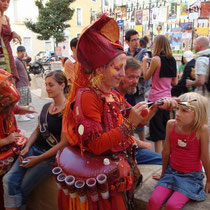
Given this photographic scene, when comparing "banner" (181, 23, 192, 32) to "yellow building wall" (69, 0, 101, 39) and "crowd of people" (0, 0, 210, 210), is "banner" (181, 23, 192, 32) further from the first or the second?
"yellow building wall" (69, 0, 101, 39)

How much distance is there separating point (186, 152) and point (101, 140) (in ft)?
2.41

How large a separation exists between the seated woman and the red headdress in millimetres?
694

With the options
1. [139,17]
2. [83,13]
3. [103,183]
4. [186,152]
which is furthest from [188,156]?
[83,13]

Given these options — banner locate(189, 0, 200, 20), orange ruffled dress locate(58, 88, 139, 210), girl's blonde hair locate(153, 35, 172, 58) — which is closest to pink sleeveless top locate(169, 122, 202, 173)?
orange ruffled dress locate(58, 88, 139, 210)

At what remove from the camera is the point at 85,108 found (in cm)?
147

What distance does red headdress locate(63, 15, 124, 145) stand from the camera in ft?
5.00

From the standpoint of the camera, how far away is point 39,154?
2312mm

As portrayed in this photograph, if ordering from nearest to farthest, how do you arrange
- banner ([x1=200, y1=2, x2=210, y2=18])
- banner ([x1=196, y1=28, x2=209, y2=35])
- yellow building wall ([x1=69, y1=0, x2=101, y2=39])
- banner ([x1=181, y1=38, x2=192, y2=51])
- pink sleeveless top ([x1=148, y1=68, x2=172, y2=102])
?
pink sleeveless top ([x1=148, y1=68, x2=172, y2=102])
banner ([x1=200, y1=2, x2=210, y2=18])
banner ([x1=196, y1=28, x2=209, y2=35])
banner ([x1=181, y1=38, x2=192, y2=51])
yellow building wall ([x1=69, y1=0, x2=101, y2=39])

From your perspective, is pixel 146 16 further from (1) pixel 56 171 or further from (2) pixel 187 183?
(1) pixel 56 171

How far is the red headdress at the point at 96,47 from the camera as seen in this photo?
1525 millimetres

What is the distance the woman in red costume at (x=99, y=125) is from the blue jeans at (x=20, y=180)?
59cm

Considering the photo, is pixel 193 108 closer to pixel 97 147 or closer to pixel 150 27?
pixel 97 147

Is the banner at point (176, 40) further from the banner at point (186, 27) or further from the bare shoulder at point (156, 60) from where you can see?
the bare shoulder at point (156, 60)

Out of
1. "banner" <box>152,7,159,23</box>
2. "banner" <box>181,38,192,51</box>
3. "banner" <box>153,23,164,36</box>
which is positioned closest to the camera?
"banner" <box>181,38,192,51</box>
